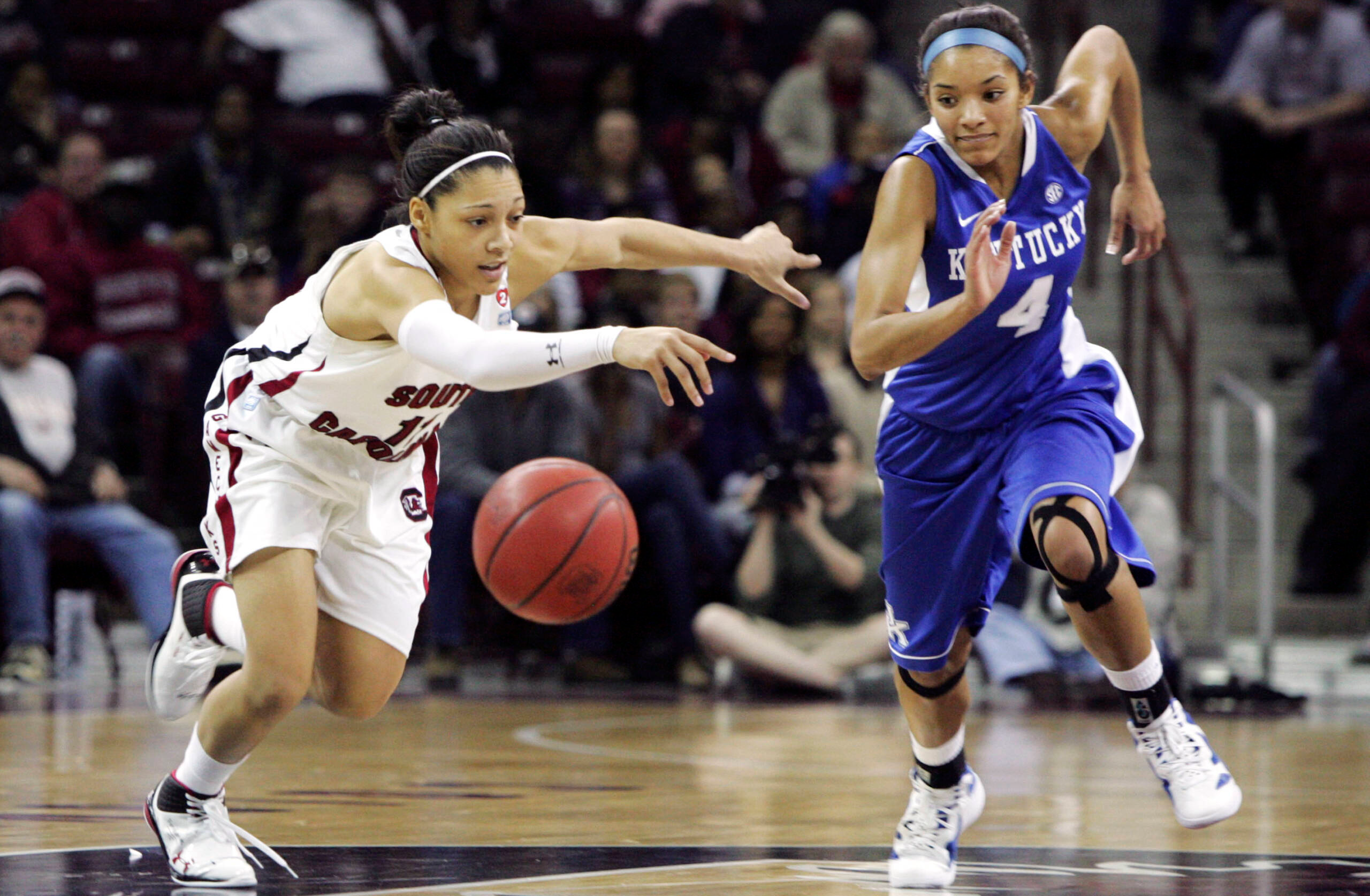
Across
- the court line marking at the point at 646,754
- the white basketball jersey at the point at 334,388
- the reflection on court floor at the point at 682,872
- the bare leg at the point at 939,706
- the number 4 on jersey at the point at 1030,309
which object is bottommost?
the court line marking at the point at 646,754

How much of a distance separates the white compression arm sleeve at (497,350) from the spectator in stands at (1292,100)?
774cm

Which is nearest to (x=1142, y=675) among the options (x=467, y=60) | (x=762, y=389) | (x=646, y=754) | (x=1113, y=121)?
(x=1113, y=121)

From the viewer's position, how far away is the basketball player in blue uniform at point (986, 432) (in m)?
3.49

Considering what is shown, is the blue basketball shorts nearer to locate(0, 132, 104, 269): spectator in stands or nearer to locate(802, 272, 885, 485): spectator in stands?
locate(802, 272, 885, 485): spectator in stands

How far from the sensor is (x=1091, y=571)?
135 inches

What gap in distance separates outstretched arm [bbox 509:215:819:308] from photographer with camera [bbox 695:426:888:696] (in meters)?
4.12

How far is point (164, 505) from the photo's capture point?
359 inches

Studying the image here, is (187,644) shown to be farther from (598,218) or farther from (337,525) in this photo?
(598,218)

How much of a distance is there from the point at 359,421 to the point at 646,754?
2.67 metres

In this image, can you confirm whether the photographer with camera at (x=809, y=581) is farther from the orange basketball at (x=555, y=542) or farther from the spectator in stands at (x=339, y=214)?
the orange basketball at (x=555, y=542)

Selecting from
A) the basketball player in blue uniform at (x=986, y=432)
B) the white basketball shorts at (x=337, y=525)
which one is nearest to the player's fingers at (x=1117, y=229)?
the basketball player in blue uniform at (x=986, y=432)

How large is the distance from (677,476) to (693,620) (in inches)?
26.2

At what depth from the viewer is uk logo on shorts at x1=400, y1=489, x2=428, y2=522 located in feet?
12.6

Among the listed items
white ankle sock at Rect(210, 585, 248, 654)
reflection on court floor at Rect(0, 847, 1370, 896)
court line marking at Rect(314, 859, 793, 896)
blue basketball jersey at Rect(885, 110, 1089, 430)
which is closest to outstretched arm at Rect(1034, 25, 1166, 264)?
blue basketball jersey at Rect(885, 110, 1089, 430)
